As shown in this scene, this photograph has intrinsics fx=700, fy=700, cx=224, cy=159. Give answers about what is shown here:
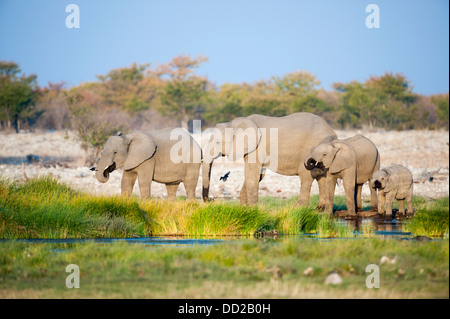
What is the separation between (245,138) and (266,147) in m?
0.60

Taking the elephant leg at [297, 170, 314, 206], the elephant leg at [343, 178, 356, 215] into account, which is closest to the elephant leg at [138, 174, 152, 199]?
the elephant leg at [297, 170, 314, 206]

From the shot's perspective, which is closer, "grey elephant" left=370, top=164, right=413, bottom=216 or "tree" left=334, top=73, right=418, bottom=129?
"grey elephant" left=370, top=164, right=413, bottom=216

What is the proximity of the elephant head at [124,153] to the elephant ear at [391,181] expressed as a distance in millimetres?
5570

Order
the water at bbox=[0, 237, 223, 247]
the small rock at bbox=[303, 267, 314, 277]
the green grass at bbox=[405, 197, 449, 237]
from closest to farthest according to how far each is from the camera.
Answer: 1. the small rock at bbox=[303, 267, 314, 277]
2. the water at bbox=[0, 237, 223, 247]
3. the green grass at bbox=[405, 197, 449, 237]

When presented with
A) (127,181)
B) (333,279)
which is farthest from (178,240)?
(127,181)

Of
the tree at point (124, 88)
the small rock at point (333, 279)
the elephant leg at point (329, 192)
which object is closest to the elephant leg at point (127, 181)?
the elephant leg at point (329, 192)

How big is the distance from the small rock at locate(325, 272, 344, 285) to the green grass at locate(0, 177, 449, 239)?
416 centimetres

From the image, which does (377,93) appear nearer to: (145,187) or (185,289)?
(145,187)

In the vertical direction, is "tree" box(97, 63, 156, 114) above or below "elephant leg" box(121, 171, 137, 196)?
above

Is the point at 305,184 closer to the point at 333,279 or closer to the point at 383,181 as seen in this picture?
the point at 383,181

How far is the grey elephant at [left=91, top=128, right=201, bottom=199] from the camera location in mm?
16453

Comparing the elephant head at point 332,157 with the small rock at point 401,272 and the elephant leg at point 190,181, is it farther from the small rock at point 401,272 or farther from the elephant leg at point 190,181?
the small rock at point 401,272

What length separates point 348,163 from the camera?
16.8 m

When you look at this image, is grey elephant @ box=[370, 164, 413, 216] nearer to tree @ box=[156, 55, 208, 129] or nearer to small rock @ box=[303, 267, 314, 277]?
small rock @ box=[303, 267, 314, 277]
